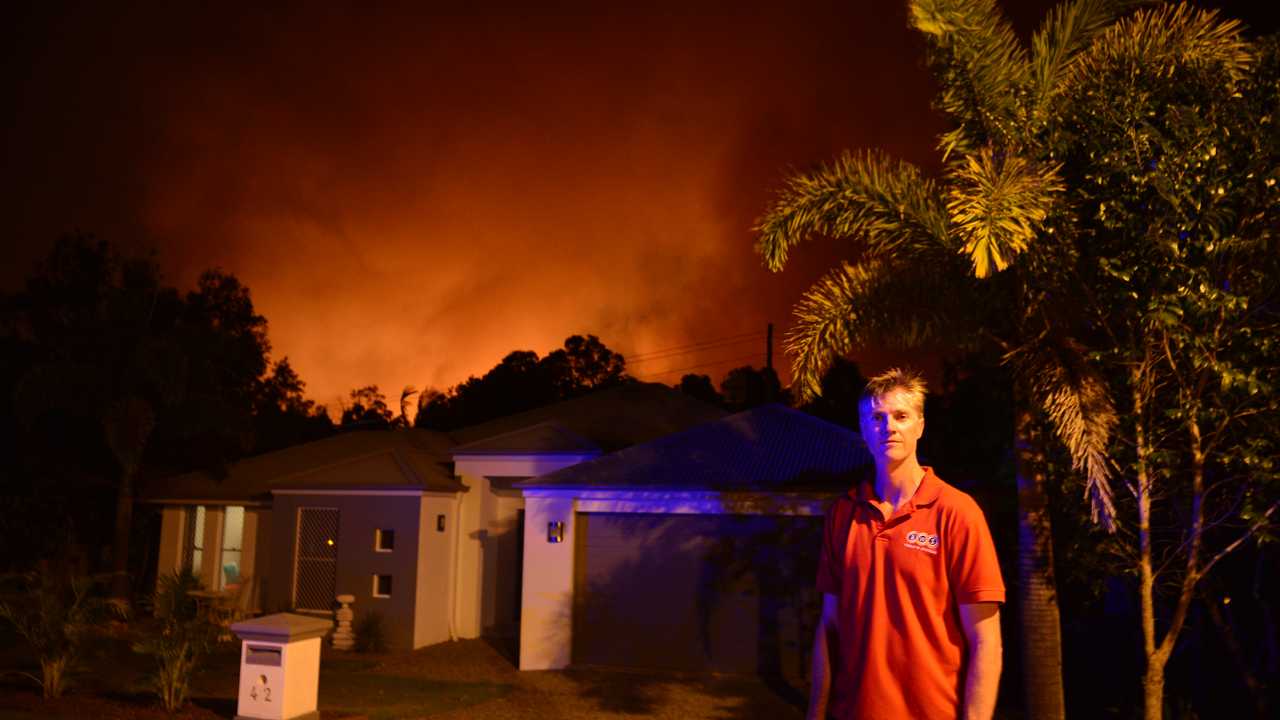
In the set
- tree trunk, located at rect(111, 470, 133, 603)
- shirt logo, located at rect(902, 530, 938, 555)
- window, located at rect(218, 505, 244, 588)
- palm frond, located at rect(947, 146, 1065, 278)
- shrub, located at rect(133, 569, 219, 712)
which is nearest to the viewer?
shirt logo, located at rect(902, 530, 938, 555)

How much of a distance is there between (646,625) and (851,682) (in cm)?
1168

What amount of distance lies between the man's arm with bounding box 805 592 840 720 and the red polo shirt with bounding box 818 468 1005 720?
0.16 feet

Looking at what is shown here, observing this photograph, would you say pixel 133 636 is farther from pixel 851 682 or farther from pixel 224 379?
pixel 851 682

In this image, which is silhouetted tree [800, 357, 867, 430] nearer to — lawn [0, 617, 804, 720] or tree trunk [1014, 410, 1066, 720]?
lawn [0, 617, 804, 720]

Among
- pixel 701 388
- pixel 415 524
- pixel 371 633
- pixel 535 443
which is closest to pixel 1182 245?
pixel 535 443

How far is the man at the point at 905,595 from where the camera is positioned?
295 centimetres

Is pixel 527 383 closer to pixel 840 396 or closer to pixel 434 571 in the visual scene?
pixel 840 396

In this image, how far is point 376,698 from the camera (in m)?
12.3

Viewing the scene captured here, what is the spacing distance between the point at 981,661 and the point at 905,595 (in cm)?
29

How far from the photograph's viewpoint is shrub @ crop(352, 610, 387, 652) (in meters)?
16.4

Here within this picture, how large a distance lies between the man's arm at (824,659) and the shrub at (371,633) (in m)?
14.6

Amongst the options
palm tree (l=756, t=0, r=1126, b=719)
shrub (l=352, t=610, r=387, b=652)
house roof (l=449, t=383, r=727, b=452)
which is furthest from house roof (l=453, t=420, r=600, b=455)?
palm tree (l=756, t=0, r=1126, b=719)

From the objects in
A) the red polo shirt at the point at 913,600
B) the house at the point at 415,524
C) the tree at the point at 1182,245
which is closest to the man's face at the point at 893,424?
the red polo shirt at the point at 913,600

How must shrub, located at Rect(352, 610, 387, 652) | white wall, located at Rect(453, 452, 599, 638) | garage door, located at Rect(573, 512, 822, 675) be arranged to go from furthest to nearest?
white wall, located at Rect(453, 452, 599, 638), shrub, located at Rect(352, 610, 387, 652), garage door, located at Rect(573, 512, 822, 675)
